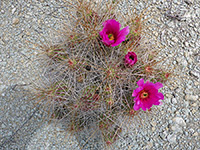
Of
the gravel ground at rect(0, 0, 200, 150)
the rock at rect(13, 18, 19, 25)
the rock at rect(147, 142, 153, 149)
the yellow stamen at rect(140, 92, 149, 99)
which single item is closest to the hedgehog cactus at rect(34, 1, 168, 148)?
the yellow stamen at rect(140, 92, 149, 99)

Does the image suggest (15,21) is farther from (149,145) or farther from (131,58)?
(149,145)

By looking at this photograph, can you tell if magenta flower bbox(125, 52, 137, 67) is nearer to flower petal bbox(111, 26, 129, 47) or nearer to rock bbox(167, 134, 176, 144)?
flower petal bbox(111, 26, 129, 47)

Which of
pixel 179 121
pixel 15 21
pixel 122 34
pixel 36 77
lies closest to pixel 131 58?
pixel 122 34

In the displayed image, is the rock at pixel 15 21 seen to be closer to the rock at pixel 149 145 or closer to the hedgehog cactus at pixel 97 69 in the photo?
the hedgehog cactus at pixel 97 69

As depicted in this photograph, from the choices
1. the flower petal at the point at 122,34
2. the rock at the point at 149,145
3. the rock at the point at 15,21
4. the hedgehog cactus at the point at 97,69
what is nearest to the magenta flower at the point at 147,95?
the hedgehog cactus at the point at 97,69

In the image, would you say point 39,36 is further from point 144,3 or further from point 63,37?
point 144,3
